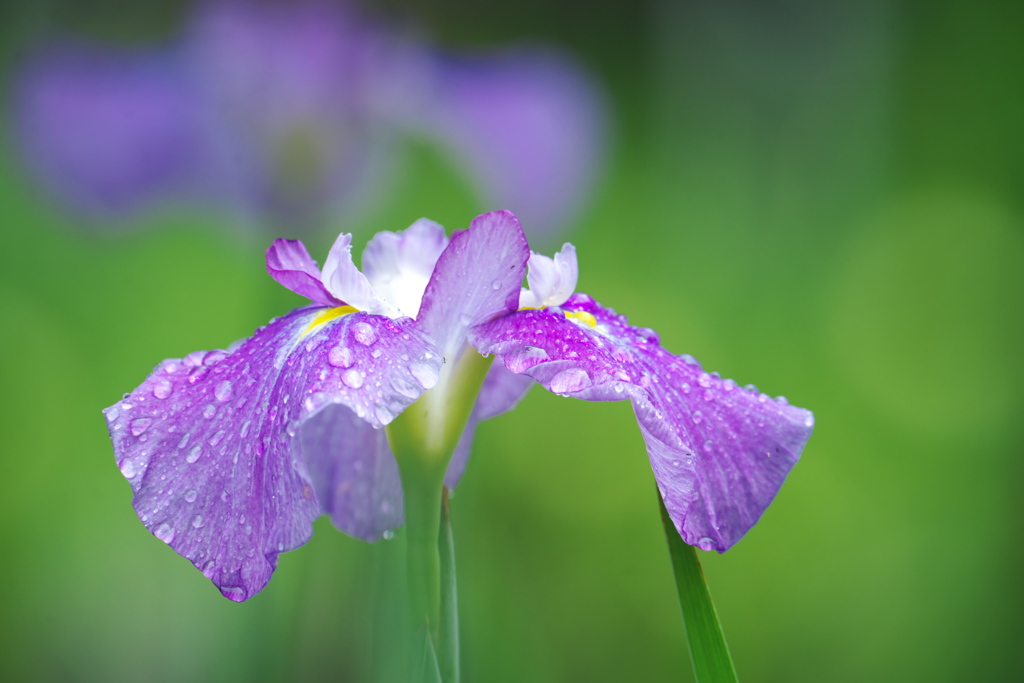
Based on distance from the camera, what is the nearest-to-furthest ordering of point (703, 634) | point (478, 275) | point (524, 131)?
point (703, 634)
point (478, 275)
point (524, 131)

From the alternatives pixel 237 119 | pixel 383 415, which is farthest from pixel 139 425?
pixel 237 119

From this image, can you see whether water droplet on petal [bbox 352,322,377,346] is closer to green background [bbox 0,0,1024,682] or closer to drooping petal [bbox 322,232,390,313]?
drooping petal [bbox 322,232,390,313]

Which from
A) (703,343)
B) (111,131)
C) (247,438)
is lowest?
(703,343)

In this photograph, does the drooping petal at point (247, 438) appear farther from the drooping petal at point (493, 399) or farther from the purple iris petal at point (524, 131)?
the purple iris petal at point (524, 131)

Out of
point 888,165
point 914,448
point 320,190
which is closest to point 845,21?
point 888,165

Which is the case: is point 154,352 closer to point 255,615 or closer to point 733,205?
point 255,615

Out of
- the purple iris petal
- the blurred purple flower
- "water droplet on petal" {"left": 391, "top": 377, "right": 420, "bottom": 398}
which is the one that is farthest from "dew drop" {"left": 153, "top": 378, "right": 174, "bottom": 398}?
the purple iris petal

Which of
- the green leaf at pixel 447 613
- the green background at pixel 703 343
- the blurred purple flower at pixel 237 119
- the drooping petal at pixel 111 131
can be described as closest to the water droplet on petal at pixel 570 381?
the green leaf at pixel 447 613

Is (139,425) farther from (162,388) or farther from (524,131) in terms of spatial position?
(524,131)
